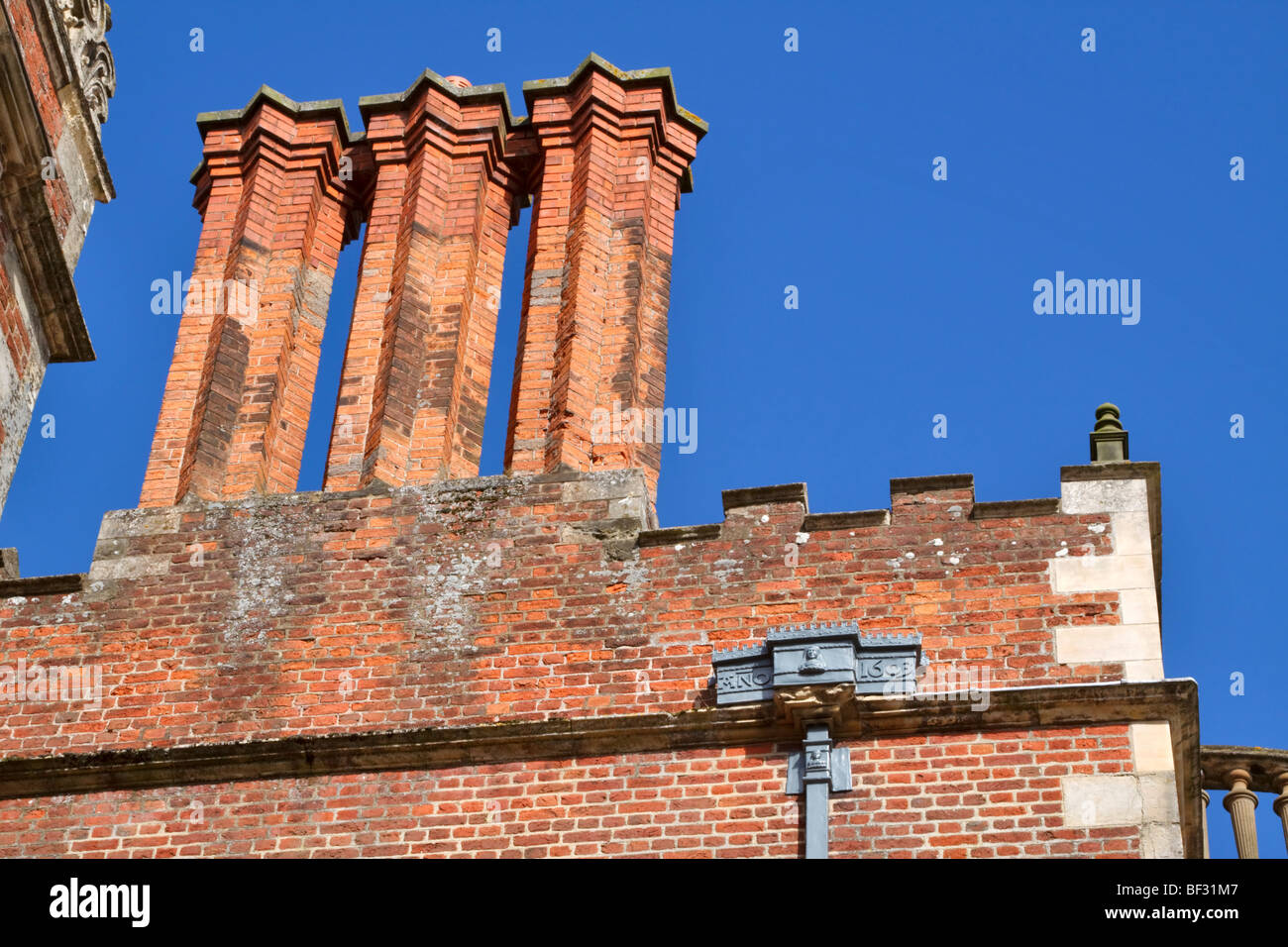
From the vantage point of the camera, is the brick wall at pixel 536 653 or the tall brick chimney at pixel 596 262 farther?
the tall brick chimney at pixel 596 262

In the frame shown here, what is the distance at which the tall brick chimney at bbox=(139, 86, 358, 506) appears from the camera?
561 inches

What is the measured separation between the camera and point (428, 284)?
584 inches

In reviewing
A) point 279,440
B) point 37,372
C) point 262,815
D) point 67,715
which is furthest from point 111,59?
point 262,815

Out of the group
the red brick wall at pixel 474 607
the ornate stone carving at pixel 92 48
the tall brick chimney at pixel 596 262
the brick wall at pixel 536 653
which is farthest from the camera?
the ornate stone carving at pixel 92 48

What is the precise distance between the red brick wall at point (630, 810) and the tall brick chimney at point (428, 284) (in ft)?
7.73

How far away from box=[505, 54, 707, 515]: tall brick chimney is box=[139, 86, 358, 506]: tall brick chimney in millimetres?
1424

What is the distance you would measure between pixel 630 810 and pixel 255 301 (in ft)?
15.8

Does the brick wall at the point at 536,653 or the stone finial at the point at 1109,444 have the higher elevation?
the stone finial at the point at 1109,444

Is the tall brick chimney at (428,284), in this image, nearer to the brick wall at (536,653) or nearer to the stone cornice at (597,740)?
the brick wall at (536,653)

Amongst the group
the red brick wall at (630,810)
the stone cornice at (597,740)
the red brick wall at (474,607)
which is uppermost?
the red brick wall at (474,607)

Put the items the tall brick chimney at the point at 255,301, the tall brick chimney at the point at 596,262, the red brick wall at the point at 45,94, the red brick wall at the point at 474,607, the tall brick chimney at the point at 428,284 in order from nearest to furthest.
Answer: the red brick wall at the point at 474,607
the tall brick chimney at the point at 596,262
the tall brick chimney at the point at 428,284
the tall brick chimney at the point at 255,301
the red brick wall at the point at 45,94

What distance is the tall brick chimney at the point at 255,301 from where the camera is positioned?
14.2m

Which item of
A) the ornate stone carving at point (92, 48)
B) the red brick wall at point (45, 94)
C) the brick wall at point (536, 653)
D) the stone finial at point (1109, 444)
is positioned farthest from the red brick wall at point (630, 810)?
the ornate stone carving at point (92, 48)
